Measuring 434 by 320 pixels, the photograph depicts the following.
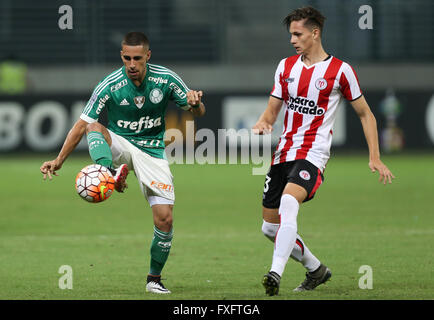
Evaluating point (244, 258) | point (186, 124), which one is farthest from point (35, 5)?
point (244, 258)

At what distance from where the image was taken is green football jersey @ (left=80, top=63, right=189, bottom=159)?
7.00 metres

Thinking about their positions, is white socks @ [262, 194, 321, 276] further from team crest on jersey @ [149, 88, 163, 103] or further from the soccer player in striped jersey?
team crest on jersey @ [149, 88, 163, 103]

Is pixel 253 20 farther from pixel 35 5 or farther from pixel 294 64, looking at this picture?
pixel 294 64

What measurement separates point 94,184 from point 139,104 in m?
0.92

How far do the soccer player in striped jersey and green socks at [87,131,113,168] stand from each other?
47.9 inches

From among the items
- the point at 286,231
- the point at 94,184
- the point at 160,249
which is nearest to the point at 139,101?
the point at 94,184

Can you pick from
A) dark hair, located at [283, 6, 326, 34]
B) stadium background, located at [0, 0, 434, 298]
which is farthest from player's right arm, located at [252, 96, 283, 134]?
stadium background, located at [0, 0, 434, 298]

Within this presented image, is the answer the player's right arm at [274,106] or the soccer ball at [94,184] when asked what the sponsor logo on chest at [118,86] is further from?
the player's right arm at [274,106]

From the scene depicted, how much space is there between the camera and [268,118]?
685cm

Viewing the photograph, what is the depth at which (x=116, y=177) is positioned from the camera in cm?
650

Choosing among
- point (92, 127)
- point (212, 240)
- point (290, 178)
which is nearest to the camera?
point (290, 178)

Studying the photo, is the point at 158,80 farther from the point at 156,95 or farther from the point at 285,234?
the point at 285,234

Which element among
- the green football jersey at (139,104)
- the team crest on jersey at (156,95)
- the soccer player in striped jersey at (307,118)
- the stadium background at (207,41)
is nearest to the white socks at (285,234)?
the soccer player in striped jersey at (307,118)

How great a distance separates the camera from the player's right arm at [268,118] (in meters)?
6.61
